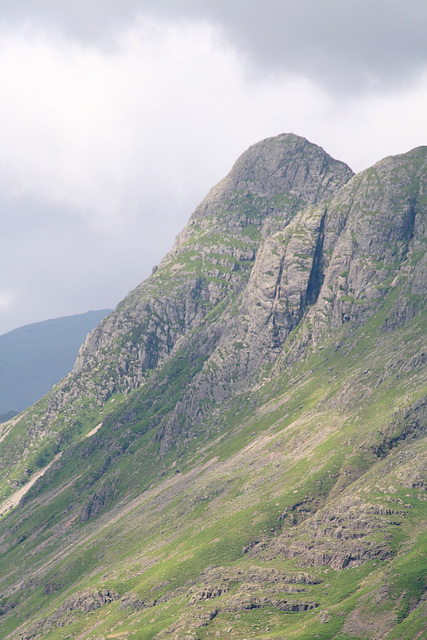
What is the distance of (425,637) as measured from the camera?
190250 mm

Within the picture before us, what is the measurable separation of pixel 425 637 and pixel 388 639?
39.2 ft

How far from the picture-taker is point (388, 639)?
196750mm
